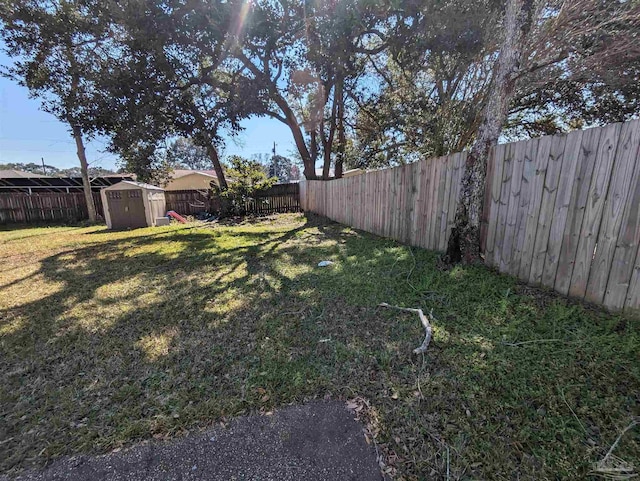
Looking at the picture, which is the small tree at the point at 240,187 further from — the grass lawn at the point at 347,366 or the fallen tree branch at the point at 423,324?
the fallen tree branch at the point at 423,324

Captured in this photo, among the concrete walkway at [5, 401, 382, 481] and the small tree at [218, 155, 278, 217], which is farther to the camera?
the small tree at [218, 155, 278, 217]

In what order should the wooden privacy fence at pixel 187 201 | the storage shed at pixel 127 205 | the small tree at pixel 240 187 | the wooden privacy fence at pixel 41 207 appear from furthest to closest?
the wooden privacy fence at pixel 187 201 < the wooden privacy fence at pixel 41 207 < the small tree at pixel 240 187 < the storage shed at pixel 127 205

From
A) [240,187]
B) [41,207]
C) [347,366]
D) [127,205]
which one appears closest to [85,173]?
[41,207]

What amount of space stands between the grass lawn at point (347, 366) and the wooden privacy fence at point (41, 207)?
11.5 meters

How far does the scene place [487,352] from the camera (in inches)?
79.7

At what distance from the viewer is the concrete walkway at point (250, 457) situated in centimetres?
135

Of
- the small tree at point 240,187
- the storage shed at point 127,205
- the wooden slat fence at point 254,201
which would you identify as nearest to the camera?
the storage shed at point 127,205

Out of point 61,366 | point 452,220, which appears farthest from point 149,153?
point 452,220

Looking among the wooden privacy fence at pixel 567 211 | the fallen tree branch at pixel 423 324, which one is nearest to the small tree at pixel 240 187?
the wooden privacy fence at pixel 567 211

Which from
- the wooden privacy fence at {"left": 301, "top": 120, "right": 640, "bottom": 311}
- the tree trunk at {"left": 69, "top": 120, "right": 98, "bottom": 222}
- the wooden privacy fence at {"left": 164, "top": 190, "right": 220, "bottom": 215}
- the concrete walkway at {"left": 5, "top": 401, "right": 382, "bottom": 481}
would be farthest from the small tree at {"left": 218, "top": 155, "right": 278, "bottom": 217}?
the concrete walkway at {"left": 5, "top": 401, "right": 382, "bottom": 481}

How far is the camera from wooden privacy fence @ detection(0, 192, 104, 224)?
12148 millimetres

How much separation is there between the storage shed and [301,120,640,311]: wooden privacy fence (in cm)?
984

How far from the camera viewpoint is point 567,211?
8.08ft

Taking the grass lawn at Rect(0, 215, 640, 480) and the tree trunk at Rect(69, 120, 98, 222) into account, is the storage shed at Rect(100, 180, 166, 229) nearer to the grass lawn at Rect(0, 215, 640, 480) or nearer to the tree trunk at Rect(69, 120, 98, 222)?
the tree trunk at Rect(69, 120, 98, 222)
